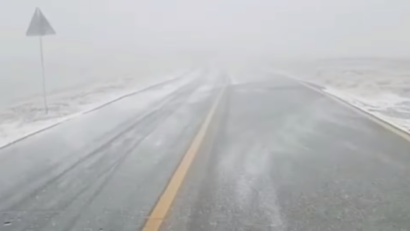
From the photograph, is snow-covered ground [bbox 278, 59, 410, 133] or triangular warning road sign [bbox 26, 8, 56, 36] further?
triangular warning road sign [bbox 26, 8, 56, 36]

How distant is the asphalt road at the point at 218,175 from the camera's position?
18.5 ft

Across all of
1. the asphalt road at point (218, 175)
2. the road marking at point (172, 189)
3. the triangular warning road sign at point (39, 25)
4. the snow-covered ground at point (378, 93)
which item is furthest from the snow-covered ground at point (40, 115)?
the snow-covered ground at point (378, 93)

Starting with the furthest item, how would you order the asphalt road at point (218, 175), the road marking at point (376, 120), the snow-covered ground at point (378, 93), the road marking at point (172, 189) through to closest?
1. the snow-covered ground at point (378, 93)
2. the road marking at point (376, 120)
3. the asphalt road at point (218, 175)
4. the road marking at point (172, 189)

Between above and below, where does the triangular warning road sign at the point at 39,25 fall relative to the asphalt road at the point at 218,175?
above

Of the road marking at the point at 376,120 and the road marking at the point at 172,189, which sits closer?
the road marking at the point at 172,189

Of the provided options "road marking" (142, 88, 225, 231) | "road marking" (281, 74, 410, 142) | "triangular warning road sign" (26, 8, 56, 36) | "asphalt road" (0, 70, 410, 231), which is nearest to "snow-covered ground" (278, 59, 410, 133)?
"road marking" (281, 74, 410, 142)

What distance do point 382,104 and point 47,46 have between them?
86621mm

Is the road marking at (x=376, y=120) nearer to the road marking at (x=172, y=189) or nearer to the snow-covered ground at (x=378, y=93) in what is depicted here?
the snow-covered ground at (x=378, y=93)

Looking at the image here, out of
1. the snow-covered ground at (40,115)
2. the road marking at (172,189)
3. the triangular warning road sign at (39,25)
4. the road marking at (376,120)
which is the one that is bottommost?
the snow-covered ground at (40,115)

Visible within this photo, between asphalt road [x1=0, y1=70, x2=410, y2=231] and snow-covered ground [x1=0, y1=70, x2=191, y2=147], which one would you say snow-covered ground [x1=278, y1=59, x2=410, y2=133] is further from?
snow-covered ground [x1=0, y1=70, x2=191, y2=147]

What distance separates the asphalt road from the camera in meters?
5.65

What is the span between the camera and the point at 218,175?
7.37m

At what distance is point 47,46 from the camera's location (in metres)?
96.2

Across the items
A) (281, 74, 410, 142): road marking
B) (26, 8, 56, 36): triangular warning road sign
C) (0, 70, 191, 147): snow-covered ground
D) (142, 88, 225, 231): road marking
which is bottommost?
(0, 70, 191, 147): snow-covered ground
